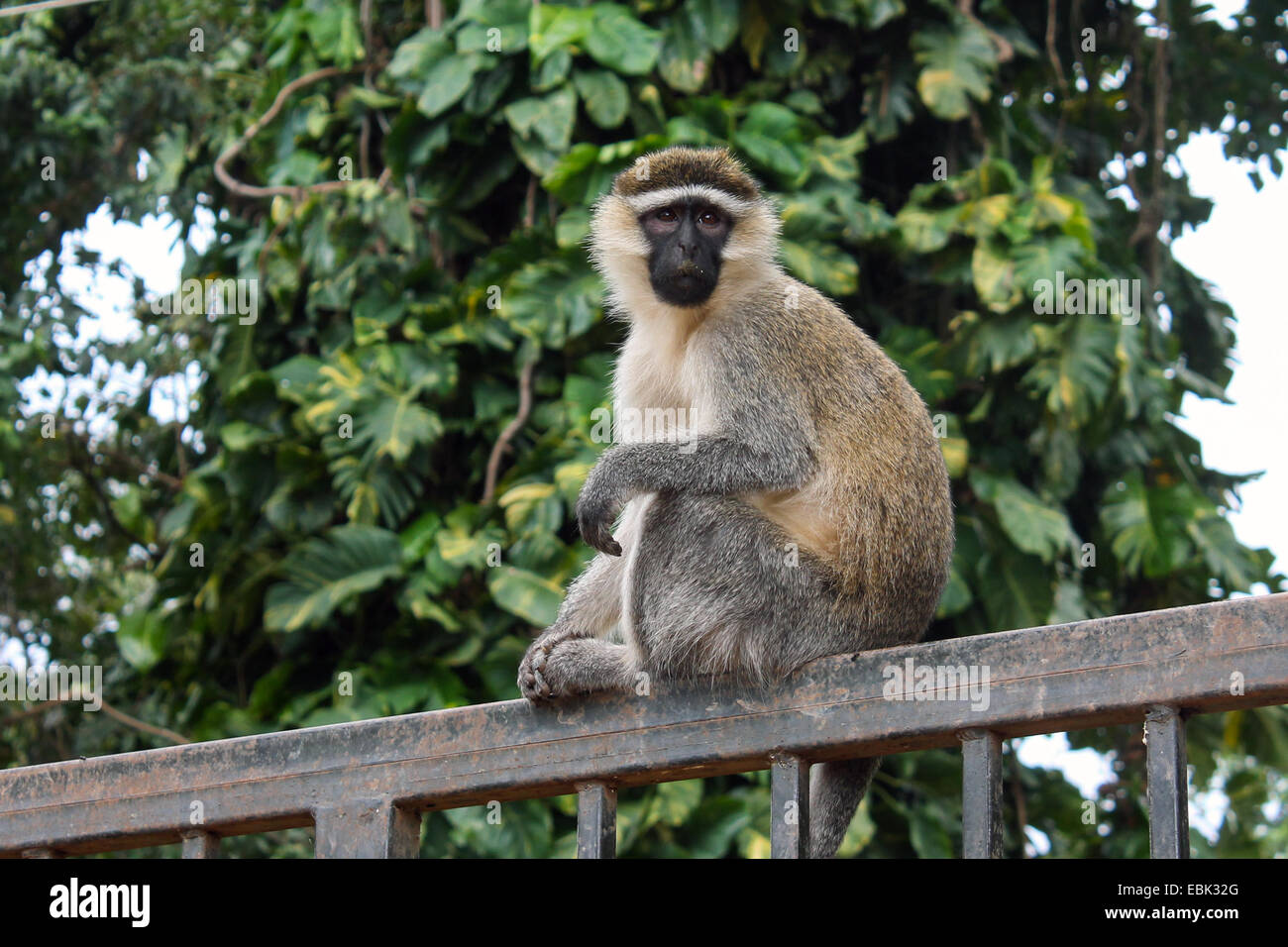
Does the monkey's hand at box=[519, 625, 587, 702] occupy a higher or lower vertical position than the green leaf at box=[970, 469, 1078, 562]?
lower

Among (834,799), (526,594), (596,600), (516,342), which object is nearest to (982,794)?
(834,799)

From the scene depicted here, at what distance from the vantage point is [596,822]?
248 cm

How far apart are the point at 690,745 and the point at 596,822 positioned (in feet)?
0.68

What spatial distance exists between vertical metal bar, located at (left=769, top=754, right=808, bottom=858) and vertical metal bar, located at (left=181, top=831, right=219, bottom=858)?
1.05 m

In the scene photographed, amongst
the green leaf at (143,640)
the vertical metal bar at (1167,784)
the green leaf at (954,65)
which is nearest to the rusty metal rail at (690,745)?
the vertical metal bar at (1167,784)

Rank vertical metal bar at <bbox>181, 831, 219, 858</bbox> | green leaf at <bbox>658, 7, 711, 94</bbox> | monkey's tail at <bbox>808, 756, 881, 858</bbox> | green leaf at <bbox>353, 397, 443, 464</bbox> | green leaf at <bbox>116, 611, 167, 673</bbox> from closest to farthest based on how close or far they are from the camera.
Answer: vertical metal bar at <bbox>181, 831, 219, 858</bbox>
monkey's tail at <bbox>808, 756, 881, 858</bbox>
green leaf at <bbox>353, 397, 443, 464</bbox>
green leaf at <bbox>658, 7, 711, 94</bbox>
green leaf at <bbox>116, 611, 167, 673</bbox>

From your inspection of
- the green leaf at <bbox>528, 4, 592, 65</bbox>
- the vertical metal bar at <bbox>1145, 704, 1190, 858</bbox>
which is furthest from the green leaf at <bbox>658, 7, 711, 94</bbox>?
the vertical metal bar at <bbox>1145, 704, 1190, 858</bbox>

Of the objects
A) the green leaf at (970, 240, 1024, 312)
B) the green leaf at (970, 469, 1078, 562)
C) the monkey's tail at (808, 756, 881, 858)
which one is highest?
the green leaf at (970, 240, 1024, 312)

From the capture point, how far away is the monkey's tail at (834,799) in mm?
3402

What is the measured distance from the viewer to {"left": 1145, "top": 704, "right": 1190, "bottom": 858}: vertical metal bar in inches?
80.4

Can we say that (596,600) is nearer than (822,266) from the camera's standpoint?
Yes

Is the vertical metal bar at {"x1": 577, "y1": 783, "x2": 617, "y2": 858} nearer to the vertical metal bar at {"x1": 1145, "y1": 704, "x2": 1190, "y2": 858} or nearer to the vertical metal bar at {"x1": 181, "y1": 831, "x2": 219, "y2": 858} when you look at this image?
the vertical metal bar at {"x1": 181, "y1": 831, "x2": 219, "y2": 858}

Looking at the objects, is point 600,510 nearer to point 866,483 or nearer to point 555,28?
point 866,483
